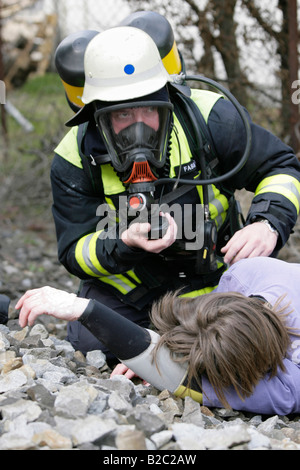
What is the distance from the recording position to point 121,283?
374 cm

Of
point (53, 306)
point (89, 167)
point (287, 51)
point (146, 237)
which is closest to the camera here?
point (53, 306)

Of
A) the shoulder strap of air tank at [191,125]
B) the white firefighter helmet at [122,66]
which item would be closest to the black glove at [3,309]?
the white firefighter helmet at [122,66]

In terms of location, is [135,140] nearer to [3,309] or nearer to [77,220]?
[77,220]

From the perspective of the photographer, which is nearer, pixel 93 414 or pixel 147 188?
pixel 93 414

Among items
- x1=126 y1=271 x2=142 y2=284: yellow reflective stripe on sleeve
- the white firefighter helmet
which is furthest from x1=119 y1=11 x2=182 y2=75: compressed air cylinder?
x1=126 y1=271 x2=142 y2=284: yellow reflective stripe on sleeve

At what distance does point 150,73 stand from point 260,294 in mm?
1204

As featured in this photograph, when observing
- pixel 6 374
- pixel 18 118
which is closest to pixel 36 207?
pixel 18 118

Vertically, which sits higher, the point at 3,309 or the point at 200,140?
the point at 200,140

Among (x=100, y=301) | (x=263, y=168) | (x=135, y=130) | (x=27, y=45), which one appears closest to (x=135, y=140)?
(x=135, y=130)

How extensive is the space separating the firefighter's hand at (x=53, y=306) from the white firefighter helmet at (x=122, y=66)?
1042 millimetres

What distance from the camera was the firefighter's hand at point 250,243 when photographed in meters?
3.15

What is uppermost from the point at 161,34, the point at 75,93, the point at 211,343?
the point at 161,34

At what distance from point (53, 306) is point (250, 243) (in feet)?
3.62

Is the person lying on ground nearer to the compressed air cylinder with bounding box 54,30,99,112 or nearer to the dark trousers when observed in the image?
the dark trousers
